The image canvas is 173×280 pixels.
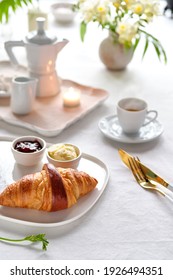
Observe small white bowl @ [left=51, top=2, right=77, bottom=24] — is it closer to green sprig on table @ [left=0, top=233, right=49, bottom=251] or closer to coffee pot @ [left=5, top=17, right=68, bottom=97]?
coffee pot @ [left=5, top=17, right=68, bottom=97]

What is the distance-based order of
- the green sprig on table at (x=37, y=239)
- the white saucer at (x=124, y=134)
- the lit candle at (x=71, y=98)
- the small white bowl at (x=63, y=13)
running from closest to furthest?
the green sprig on table at (x=37, y=239) < the white saucer at (x=124, y=134) < the lit candle at (x=71, y=98) < the small white bowl at (x=63, y=13)

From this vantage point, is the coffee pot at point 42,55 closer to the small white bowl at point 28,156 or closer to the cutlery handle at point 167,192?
the small white bowl at point 28,156

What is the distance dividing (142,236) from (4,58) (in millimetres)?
998

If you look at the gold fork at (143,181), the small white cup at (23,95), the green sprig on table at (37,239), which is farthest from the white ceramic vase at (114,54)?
the green sprig on table at (37,239)

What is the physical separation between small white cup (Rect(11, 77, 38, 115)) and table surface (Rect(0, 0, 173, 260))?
60mm

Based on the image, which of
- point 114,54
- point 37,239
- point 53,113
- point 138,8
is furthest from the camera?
point 114,54

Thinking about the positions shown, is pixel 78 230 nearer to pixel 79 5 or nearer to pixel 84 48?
pixel 79 5

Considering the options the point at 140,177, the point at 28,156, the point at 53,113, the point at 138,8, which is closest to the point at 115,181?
the point at 140,177

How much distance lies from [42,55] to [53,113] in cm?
18

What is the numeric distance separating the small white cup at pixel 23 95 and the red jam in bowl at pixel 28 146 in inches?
8.9

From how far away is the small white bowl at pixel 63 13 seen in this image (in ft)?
7.16

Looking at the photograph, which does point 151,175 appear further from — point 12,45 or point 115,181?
point 12,45

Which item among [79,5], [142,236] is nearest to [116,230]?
[142,236]

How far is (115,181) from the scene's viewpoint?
3.96 ft
